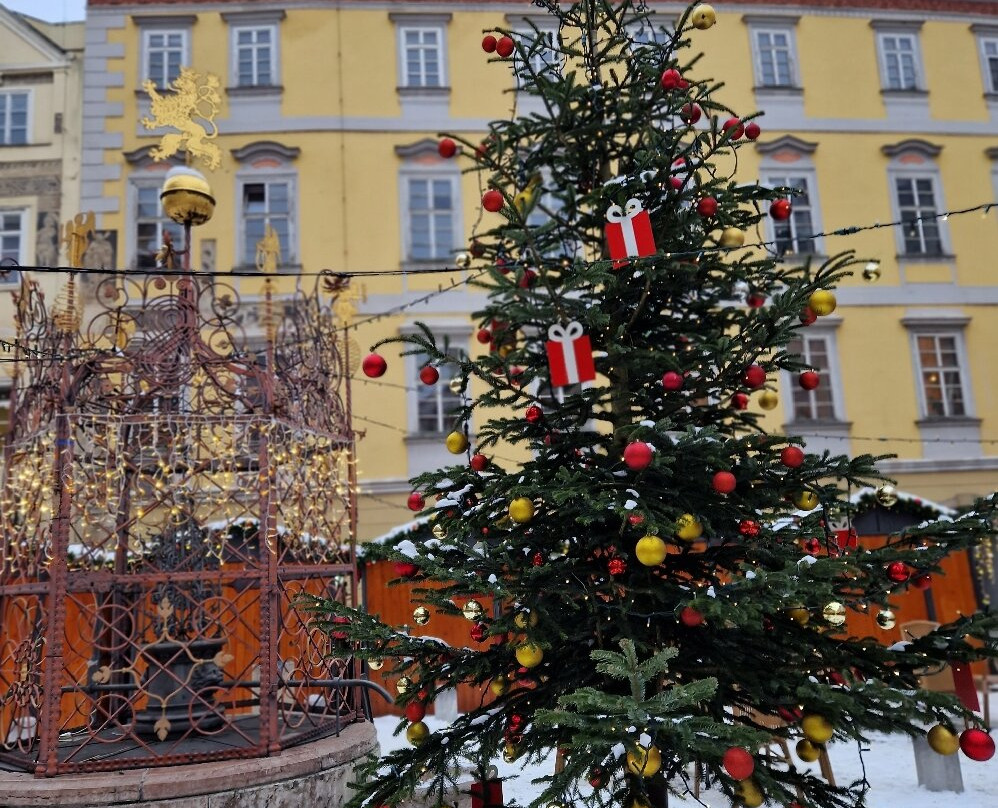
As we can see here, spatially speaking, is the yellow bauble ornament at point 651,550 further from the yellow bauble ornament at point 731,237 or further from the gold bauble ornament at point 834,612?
the yellow bauble ornament at point 731,237

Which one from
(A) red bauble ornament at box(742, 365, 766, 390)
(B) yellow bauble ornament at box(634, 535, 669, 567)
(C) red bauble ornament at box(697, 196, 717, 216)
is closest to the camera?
(B) yellow bauble ornament at box(634, 535, 669, 567)

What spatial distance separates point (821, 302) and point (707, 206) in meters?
0.79

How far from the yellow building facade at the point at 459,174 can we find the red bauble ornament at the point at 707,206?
906 centimetres

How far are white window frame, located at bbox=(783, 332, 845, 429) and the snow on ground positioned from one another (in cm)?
628

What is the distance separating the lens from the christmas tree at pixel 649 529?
12.5ft

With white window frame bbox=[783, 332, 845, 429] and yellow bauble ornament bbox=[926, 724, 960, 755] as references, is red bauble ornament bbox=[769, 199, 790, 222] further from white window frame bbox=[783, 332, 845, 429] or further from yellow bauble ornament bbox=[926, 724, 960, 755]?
white window frame bbox=[783, 332, 845, 429]

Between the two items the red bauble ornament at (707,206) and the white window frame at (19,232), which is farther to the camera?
the white window frame at (19,232)

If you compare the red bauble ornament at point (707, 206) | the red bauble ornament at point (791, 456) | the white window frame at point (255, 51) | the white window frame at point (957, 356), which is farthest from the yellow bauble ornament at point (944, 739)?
the white window frame at point (255, 51)

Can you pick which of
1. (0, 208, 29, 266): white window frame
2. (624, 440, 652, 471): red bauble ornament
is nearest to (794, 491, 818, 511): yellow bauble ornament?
(624, 440, 652, 471): red bauble ornament

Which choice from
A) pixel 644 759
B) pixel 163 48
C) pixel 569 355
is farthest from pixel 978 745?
pixel 163 48

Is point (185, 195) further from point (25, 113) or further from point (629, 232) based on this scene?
point (25, 113)

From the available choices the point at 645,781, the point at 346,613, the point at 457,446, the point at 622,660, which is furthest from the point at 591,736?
the point at 457,446

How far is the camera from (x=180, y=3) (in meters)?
15.2

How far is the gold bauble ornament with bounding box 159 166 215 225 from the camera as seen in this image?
646cm
